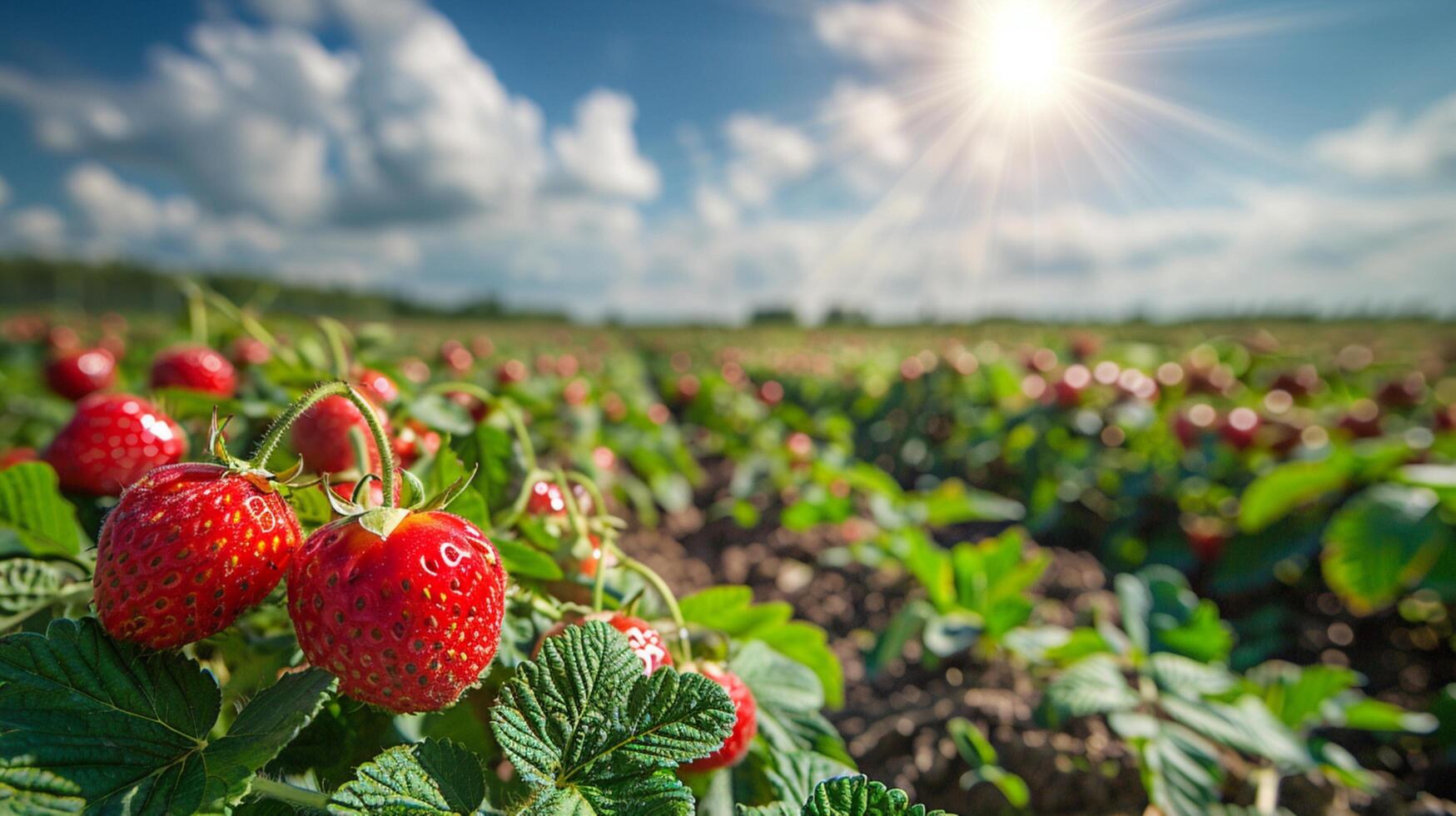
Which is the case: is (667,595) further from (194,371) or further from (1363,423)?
(1363,423)

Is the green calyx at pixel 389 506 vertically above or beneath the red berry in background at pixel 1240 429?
beneath

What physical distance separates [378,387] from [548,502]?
1.07 feet

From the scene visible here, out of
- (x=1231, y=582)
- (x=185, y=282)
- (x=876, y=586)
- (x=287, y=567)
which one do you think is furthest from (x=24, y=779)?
(x=1231, y=582)

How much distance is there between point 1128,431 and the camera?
3768 millimetres

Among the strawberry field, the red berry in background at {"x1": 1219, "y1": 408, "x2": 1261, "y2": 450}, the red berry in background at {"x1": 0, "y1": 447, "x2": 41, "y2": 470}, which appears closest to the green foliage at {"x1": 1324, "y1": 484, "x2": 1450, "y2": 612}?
the strawberry field

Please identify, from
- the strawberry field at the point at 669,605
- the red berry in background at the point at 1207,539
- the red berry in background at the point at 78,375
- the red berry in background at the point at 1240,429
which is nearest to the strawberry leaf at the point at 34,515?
the strawberry field at the point at 669,605

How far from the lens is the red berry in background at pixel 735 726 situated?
84cm

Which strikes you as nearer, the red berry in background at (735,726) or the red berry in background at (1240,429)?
the red berry in background at (735,726)

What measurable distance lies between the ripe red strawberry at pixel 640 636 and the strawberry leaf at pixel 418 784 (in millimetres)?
154

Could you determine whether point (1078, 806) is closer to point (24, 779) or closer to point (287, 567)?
point (287, 567)

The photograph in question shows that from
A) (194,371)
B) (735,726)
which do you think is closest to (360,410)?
(735,726)

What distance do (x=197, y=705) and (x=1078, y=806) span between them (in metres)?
1.57

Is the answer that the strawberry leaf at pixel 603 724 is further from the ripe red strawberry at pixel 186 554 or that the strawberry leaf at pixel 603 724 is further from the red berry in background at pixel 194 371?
the red berry in background at pixel 194 371

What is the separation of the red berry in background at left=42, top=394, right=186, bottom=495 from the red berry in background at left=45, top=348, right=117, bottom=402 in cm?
115
